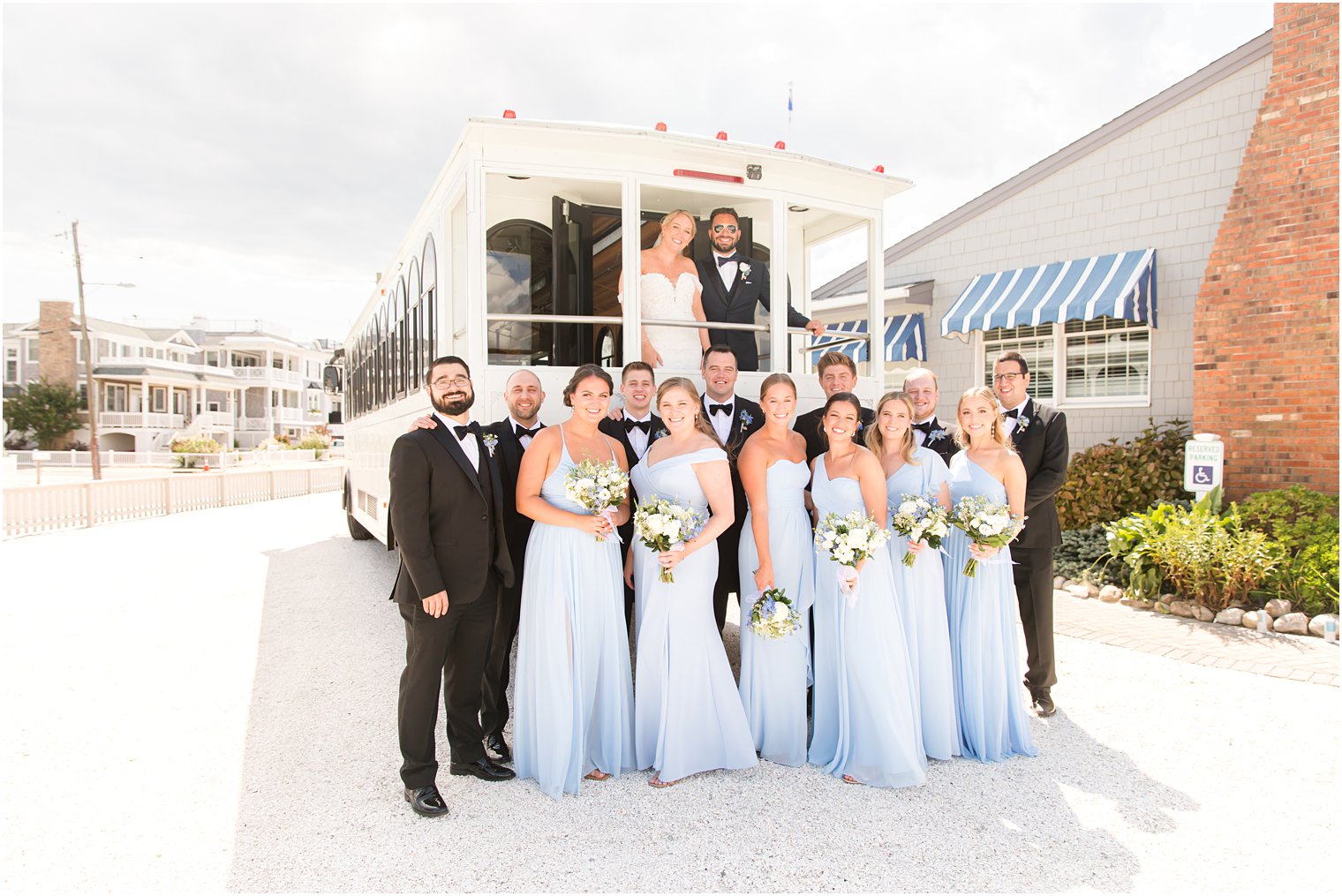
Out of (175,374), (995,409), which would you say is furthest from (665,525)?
(175,374)

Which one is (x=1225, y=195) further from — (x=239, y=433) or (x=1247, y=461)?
(x=239, y=433)

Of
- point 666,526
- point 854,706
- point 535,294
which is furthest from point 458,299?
point 854,706

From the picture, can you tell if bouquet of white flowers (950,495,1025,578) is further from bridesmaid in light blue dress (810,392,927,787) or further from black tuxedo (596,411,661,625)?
black tuxedo (596,411,661,625)

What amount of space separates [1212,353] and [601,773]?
806 centimetres

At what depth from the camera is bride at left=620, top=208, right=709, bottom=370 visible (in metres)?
5.13

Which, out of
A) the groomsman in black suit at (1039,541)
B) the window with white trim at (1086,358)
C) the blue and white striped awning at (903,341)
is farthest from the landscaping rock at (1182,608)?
the blue and white striped awning at (903,341)

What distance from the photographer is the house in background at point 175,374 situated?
43094mm

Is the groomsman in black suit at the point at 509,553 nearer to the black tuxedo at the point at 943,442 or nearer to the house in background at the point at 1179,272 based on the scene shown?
the black tuxedo at the point at 943,442

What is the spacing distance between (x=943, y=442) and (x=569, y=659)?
2573 millimetres

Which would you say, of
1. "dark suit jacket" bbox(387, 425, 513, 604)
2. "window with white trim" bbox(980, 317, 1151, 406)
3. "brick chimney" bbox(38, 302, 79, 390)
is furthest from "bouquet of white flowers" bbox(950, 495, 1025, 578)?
"brick chimney" bbox(38, 302, 79, 390)

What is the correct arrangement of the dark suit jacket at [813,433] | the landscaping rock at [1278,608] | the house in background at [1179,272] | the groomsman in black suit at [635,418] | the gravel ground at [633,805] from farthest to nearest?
the house in background at [1179,272] < the landscaping rock at [1278,608] < the dark suit jacket at [813,433] < the groomsman in black suit at [635,418] < the gravel ground at [633,805]

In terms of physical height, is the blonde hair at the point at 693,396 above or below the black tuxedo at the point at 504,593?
above

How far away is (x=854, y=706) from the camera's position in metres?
3.78

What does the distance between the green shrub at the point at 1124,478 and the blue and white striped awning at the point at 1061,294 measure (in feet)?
5.18
